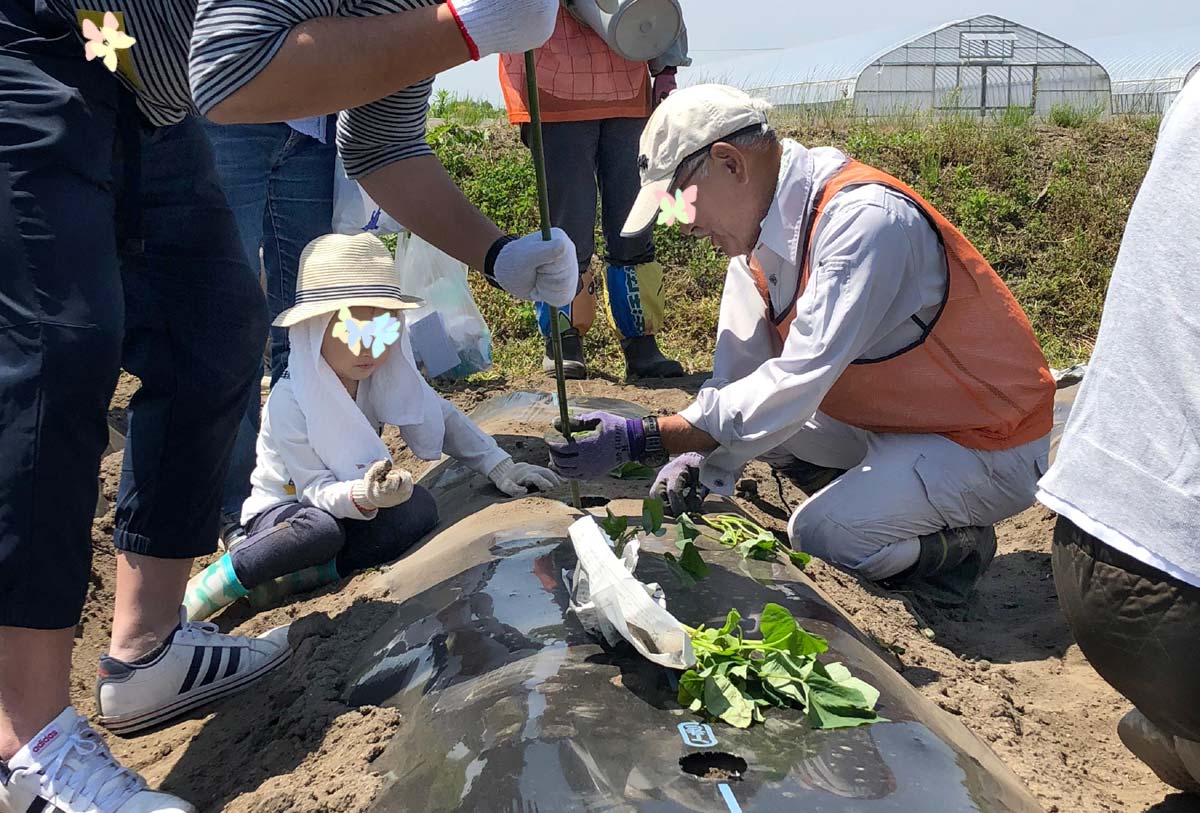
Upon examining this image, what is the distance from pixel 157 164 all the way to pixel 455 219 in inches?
28.2

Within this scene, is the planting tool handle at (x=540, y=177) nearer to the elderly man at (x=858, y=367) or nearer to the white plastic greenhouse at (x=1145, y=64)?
the elderly man at (x=858, y=367)

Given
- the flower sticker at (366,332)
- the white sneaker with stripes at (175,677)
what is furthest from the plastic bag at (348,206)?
the white sneaker with stripes at (175,677)

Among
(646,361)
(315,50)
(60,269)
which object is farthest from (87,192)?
(646,361)

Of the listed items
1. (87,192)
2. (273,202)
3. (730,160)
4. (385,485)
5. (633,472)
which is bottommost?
(633,472)

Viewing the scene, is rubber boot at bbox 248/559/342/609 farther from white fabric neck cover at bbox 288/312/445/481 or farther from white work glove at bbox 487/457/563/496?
white work glove at bbox 487/457/563/496

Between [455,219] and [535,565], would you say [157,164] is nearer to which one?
[455,219]

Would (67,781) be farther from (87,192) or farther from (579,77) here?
(579,77)

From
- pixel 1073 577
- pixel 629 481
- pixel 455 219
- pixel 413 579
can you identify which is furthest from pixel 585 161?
pixel 1073 577

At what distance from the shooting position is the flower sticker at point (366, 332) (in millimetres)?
2832

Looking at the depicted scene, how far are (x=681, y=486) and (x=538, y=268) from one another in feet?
2.56

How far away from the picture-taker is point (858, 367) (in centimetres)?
297

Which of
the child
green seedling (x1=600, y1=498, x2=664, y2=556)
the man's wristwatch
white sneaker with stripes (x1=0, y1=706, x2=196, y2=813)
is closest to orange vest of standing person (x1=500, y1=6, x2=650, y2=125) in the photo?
the child

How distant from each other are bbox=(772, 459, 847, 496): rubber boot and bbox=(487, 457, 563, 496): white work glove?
959 millimetres

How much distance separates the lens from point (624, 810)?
59.2 inches
